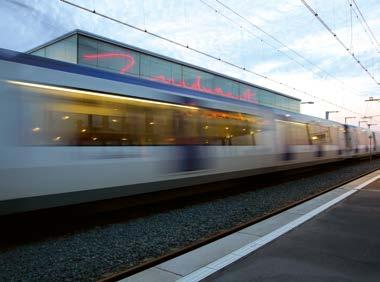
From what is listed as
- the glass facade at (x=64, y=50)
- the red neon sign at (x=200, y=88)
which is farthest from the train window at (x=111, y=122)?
the glass facade at (x=64, y=50)

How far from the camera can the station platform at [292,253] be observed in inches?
197

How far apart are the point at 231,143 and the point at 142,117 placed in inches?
167

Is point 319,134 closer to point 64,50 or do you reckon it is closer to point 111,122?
point 64,50

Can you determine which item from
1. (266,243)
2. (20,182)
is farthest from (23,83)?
(266,243)

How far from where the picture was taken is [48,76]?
24.0 ft

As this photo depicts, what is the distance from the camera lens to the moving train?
6.77 m

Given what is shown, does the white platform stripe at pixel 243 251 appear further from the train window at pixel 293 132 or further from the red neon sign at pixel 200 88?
the red neon sign at pixel 200 88

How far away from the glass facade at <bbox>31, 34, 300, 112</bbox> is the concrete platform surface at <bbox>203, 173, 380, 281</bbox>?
9.97 metres

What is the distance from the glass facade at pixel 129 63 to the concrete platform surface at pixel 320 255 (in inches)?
393

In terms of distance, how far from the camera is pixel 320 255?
5.86 m

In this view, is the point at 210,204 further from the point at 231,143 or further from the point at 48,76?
the point at 48,76

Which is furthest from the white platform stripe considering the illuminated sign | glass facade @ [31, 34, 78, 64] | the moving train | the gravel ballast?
glass facade @ [31, 34, 78, 64]

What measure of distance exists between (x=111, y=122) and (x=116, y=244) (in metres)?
2.71

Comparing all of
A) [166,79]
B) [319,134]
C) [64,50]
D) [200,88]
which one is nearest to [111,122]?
[319,134]
